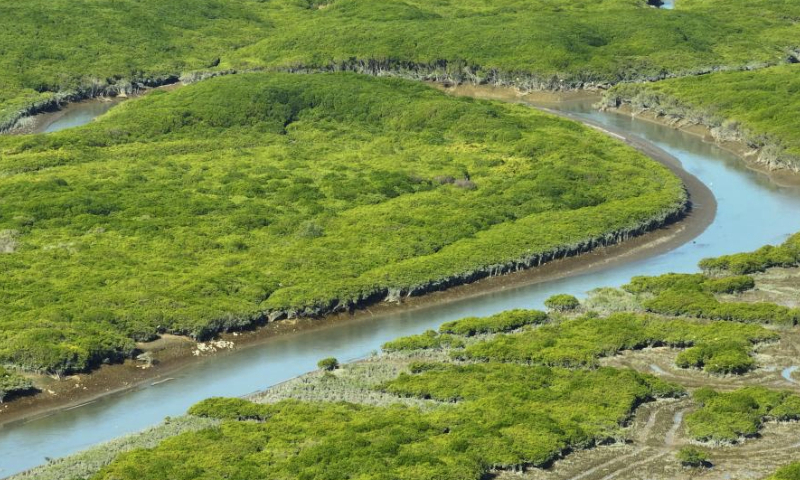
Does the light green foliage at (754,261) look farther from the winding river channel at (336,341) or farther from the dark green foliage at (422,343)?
the dark green foliage at (422,343)

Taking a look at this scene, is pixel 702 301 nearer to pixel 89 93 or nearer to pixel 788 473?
pixel 788 473

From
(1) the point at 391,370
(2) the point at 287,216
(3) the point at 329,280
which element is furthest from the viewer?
(2) the point at 287,216

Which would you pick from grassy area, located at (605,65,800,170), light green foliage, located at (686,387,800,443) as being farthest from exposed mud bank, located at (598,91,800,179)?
light green foliage, located at (686,387,800,443)

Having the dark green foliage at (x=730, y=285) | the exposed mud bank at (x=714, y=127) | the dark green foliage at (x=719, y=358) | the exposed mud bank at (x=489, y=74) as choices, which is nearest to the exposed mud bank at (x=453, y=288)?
the dark green foliage at (x=730, y=285)

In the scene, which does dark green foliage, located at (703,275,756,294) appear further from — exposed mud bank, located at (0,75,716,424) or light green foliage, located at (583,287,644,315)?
exposed mud bank, located at (0,75,716,424)

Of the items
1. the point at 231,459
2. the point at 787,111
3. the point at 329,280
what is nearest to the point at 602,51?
the point at 787,111

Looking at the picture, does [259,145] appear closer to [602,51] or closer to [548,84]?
[548,84]

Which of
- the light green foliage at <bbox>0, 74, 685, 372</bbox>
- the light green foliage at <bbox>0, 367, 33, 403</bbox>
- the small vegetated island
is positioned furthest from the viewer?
the light green foliage at <bbox>0, 74, 685, 372</bbox>
